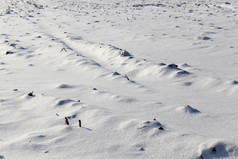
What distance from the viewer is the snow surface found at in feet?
6.09

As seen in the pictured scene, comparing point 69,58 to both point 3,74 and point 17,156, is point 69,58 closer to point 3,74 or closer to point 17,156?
point 3,74

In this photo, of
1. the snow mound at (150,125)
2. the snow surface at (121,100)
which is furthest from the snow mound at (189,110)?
the snow mound at (150,125)

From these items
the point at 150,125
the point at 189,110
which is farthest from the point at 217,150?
the point at 189,110

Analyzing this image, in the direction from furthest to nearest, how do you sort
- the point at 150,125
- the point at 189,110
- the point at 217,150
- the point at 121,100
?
the point at 121,100 → the point at 189,110 → the point at 150,125 → the point at 217,150

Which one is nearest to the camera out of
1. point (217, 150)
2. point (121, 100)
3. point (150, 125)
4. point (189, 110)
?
point (217, 150)

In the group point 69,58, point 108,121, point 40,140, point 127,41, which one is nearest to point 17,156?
point 40,140

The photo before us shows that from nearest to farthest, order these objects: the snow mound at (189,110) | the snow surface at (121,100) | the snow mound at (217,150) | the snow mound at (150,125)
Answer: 1. the snow mound at (217,150)
2. the snow surface at (121,100)
3. the snow mound at (150,125)
4. the snow mound at (189,110)

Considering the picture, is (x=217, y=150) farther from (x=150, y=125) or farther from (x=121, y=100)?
(x=121, y=100)

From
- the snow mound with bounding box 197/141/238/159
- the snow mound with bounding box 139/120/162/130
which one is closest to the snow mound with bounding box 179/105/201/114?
the snow mound with bounding box 139/120/162/130

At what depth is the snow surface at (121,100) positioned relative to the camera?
6.09 ft

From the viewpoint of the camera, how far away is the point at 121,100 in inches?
106

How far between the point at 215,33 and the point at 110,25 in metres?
3.16

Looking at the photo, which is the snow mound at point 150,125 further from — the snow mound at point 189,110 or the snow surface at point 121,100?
the snow mound at point 189,110

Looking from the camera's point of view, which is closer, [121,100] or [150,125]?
[150,125]
